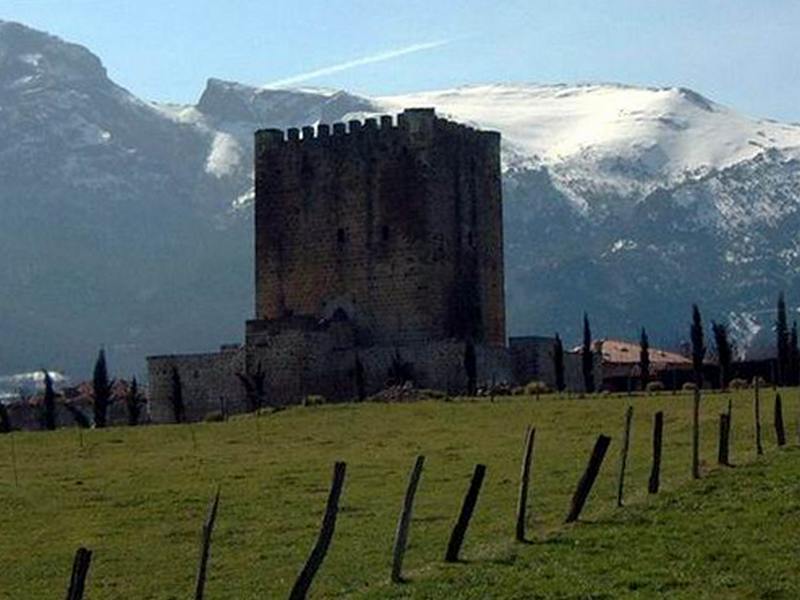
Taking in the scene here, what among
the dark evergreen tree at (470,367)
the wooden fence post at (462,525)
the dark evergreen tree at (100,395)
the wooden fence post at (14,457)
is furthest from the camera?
the dark evergreen tree at (100,395)

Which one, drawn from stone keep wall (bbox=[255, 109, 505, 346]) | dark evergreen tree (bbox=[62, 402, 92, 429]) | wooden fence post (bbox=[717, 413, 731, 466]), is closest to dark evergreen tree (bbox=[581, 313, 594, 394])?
stone keep wall (bbox=[255, 109, 505, 346])

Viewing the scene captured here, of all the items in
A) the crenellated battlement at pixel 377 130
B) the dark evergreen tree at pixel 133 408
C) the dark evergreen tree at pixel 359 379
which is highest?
the crenellated battlement at pixel 377 130

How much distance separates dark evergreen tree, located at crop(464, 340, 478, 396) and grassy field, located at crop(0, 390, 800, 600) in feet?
57.0

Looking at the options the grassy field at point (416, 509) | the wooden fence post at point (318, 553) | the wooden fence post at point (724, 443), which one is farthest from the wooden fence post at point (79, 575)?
the wooden fence post at point (724, 443)

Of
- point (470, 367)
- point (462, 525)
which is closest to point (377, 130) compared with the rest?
point (470, 367)

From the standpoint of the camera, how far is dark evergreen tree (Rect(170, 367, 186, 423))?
87.8 metres

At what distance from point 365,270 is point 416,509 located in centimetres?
5041

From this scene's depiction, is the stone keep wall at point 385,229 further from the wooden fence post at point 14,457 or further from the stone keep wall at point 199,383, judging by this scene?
the wooden fence post at point 14,457

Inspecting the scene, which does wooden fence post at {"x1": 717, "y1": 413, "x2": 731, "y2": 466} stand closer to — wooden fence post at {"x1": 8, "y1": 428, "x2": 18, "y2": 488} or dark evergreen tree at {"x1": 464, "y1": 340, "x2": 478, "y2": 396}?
wooden fence post at {"x1": 8, "y1": 428, "x2": 18, "y2": 488}

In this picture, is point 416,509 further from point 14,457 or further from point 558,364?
point 558,364

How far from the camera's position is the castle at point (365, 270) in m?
87.6

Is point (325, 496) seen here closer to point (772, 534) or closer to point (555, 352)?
point (772, 534)

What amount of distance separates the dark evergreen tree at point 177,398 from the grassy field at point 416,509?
2113 centimetres

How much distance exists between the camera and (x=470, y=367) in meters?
84.5
